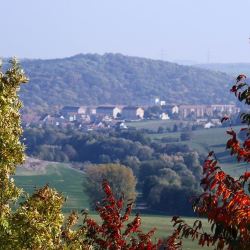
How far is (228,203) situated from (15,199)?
4039 millimetres

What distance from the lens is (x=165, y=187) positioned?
331 feet

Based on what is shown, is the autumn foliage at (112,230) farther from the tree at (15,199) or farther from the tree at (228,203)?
the tree at (228,203)

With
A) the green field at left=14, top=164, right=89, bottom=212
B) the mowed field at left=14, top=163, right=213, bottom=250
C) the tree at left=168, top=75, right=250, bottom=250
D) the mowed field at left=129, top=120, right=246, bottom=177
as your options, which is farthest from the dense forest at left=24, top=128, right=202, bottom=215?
the tree at left=168, top=75, right=250, bottom=250

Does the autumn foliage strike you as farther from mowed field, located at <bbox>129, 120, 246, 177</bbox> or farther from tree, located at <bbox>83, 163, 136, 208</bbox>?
mowed field, located at <bbox>129, 120, 246, 177</bbox>

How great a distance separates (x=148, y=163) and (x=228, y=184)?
116 m

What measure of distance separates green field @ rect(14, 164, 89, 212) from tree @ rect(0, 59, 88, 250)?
8355 cm

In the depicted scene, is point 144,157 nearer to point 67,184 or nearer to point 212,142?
point 212,142

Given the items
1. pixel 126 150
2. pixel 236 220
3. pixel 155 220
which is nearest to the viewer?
pixel 236 220

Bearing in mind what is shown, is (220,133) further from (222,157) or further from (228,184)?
(228,184)

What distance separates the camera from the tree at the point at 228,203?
9.25m

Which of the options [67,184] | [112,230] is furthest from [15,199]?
[67,184]

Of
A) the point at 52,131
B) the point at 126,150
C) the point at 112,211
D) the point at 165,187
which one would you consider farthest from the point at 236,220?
the point at 52,131

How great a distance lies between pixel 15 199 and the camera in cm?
1227

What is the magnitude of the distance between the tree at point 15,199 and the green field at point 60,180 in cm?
8355
